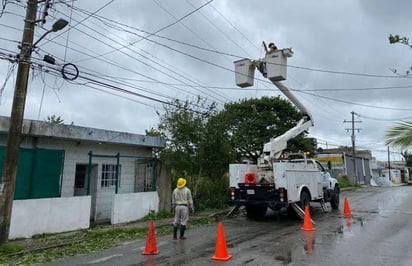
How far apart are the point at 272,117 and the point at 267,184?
64.6 feet

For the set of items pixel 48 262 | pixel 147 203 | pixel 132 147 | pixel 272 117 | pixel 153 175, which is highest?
pixel 272 117

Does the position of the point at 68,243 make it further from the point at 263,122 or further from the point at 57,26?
the point at 263,122

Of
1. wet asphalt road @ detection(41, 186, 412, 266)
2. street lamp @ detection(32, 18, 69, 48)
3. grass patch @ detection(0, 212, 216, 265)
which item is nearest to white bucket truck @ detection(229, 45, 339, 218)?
wet asphalt road @ detection(41, 186, 412, 266)

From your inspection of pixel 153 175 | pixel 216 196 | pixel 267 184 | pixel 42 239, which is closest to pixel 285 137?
pixel 267 184

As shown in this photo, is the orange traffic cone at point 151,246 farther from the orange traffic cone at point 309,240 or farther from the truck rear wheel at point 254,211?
the truck rear wheel at point 254,211

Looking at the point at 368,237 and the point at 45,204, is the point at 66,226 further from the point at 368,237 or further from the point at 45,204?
the point at 368,237

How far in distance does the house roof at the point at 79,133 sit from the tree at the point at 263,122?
1604 centimetres

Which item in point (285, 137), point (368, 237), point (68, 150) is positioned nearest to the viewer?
point (368, 237)

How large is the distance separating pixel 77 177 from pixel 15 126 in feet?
18.7

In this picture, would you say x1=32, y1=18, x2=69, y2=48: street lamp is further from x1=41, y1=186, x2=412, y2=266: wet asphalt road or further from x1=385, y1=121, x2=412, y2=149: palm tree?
x1=385, y1=121, x2=412, y2=149: palm tree

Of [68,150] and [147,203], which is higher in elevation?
[68,150]

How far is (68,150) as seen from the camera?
13688 millimetres

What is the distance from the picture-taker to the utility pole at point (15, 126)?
8992mm

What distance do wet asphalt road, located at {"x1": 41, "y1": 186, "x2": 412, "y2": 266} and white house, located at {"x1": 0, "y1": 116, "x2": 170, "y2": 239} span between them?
310 centimetres
